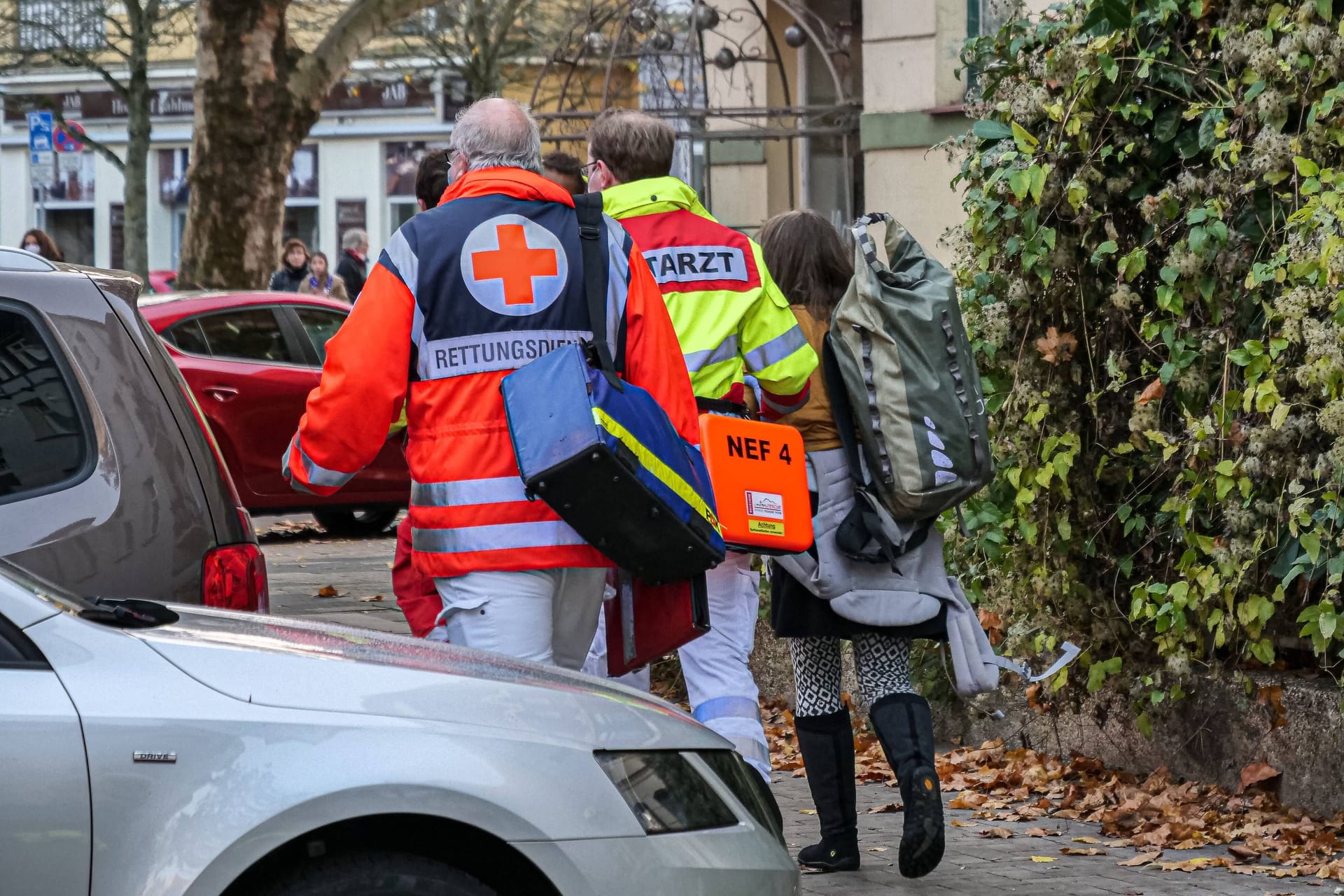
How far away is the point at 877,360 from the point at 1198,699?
71.8 inches

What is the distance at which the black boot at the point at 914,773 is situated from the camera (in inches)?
186

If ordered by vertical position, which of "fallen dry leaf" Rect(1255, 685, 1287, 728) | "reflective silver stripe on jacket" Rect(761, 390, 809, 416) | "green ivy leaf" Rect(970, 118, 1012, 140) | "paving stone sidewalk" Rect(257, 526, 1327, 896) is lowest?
"paving stone sidewalk" Rect(257, 526, 1327, 896)

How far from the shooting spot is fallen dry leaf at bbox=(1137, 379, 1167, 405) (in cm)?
570

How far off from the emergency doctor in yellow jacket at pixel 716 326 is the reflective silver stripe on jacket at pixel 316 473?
1.14 m

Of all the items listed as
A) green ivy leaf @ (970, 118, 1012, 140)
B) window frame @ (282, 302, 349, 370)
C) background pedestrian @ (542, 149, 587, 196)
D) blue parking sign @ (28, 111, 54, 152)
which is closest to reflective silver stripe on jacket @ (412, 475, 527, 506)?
background pedestrian @ (542, 149, 587, 196)

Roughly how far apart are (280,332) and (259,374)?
0.38m

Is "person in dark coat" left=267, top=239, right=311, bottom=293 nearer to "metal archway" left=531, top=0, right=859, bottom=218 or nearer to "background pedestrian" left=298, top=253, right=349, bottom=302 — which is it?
"background pedestrian" left=298, top=253, right=349, bottom=302

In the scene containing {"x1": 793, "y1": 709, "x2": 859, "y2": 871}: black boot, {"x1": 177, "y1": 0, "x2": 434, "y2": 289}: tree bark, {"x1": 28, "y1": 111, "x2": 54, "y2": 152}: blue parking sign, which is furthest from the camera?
{"x1": 28, "y1": 111, "x2": 54, "y2": 152}: blue parking sign

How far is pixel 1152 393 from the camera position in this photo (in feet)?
18.7

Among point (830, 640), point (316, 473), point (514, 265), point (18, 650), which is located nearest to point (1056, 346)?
point (830, 640)

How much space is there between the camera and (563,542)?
406cm

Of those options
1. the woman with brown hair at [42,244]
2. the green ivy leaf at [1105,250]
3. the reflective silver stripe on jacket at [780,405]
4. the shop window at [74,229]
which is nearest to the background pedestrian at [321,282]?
the woman with brown hair at [42,244]

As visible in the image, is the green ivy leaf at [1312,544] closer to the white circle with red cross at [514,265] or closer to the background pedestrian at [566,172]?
the white circle with red cross at [514,265]

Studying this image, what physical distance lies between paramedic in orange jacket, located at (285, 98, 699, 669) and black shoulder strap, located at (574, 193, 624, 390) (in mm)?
19
